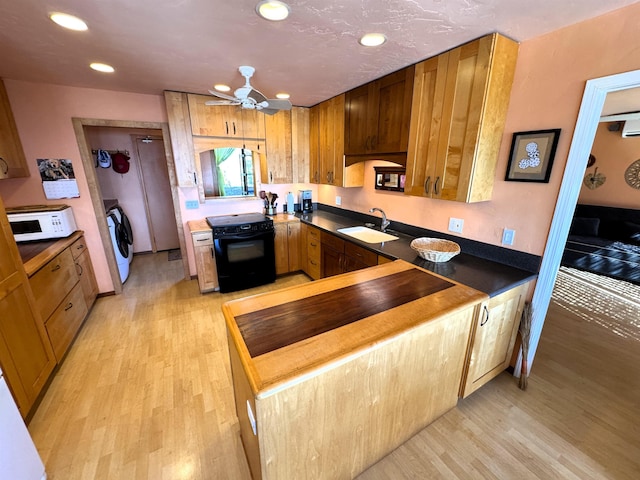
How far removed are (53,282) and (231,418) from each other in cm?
193

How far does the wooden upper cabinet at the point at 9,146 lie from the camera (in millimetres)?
2342

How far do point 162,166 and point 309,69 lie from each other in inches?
151

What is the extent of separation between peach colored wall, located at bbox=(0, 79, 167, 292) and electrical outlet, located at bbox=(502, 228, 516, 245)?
150 inches

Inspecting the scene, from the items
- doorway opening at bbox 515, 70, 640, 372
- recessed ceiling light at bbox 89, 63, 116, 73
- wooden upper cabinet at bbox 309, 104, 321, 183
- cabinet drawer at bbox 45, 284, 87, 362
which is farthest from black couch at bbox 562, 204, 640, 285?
cabinet drawer at bbox 45, 284, 87, 362

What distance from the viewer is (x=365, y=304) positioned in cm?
134

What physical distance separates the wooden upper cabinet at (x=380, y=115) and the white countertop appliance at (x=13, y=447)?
2854 millimetres

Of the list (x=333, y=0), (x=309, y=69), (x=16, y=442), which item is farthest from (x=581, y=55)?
(x=16, y=442)

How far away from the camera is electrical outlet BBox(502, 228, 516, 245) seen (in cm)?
187

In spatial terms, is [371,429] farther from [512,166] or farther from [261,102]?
[261,102]

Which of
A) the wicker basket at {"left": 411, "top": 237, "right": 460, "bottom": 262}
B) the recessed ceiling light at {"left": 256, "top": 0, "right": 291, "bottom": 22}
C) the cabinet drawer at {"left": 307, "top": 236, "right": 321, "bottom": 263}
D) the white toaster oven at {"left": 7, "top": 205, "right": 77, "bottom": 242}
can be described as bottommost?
the cabinet drawer at {"left": 307, "top": 236, "right": 321, "bottom": 263}

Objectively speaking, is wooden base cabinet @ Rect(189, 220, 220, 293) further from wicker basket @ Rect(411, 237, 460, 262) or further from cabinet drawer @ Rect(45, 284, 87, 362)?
wicker basket @ Rect(411, 237, 460, 262)

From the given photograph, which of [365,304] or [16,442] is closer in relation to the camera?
[16,442]

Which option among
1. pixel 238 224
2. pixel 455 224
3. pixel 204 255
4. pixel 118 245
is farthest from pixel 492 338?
pixel 118 245

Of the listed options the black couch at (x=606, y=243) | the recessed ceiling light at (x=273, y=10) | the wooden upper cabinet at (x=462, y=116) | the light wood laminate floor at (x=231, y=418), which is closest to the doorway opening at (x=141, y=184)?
the light wood laminate floor at (x=231, y=418)
